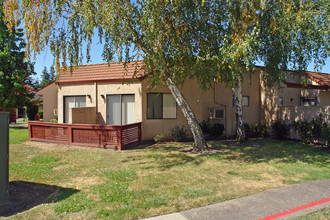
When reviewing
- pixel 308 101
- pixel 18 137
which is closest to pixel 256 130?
pixel 308 101

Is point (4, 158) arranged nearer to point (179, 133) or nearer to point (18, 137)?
point (179, 133)

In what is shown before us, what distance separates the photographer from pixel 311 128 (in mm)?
11141

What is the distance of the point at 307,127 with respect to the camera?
11375mm

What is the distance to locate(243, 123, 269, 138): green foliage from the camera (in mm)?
13531

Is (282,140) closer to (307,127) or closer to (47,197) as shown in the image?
(307,127)

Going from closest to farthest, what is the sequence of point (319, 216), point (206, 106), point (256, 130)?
point (319, 216), point (206, 106), point (256, 130)

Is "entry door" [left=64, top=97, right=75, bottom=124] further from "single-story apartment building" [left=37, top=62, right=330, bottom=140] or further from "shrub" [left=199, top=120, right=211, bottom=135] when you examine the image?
"shrub" [left=199, top=120, right=211, bottom=135]

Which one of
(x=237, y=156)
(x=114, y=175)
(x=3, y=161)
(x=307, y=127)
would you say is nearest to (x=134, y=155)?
(x=114, y=175)

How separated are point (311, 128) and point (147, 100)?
808 centimetres

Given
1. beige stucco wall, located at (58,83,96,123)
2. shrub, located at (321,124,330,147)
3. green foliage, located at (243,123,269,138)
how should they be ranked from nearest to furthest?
shrub, located at (321,124,330,147), beige stucco wall, located at (58,83,96,123), green foliage, located at (243,123,269,138)

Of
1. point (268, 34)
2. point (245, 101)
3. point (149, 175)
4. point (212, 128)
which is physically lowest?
point (149, 175)

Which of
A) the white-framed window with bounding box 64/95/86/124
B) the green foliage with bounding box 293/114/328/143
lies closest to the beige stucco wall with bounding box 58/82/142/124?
the white-framed window with bounding box 64/95/86/124

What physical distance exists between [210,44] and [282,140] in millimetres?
7755

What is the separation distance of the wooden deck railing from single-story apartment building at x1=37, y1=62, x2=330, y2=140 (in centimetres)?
71
